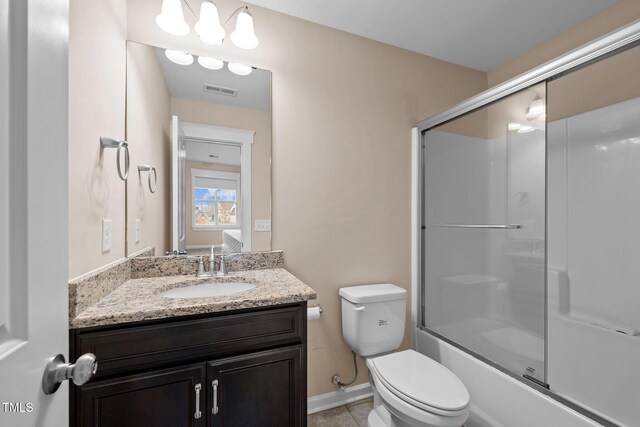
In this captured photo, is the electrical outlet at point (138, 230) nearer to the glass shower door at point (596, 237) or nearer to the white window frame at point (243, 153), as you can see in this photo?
the white window frame at point (243, 153)

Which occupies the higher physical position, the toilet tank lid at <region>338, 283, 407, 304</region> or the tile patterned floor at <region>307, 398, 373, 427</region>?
the toilet tank lid at <region>338, 283, 407, 304</region>

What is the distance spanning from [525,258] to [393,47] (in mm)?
1715

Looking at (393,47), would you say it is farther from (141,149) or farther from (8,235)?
(8,235)

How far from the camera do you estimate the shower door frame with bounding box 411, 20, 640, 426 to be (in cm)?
Result: 110

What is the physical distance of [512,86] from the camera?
1.48 metres

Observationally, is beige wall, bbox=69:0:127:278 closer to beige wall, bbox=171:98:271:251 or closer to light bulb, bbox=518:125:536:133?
beige wall, bbox=171:98:271:251

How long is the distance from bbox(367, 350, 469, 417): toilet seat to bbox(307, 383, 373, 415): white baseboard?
51 centimetres

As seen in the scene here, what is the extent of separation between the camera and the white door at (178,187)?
1521 mm

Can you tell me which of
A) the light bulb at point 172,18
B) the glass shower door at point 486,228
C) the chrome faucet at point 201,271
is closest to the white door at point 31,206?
the chrome faucet at point 201,271

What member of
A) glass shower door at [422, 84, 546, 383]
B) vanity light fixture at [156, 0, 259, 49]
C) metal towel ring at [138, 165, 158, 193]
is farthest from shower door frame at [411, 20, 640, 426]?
metal towel ring at [138, 165, 158, 193]

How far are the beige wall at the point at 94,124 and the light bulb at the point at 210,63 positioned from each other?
36 centimetres

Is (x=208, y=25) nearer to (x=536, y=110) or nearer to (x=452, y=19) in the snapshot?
(x=452, y=19)

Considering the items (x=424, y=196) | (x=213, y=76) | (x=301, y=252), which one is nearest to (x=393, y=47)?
(x=424, y=196)

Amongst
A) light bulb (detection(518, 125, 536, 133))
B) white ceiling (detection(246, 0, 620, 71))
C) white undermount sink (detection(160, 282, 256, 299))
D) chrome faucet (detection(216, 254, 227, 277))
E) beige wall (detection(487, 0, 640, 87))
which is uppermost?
white ceiling (detection(246, 0, 620, 71))
